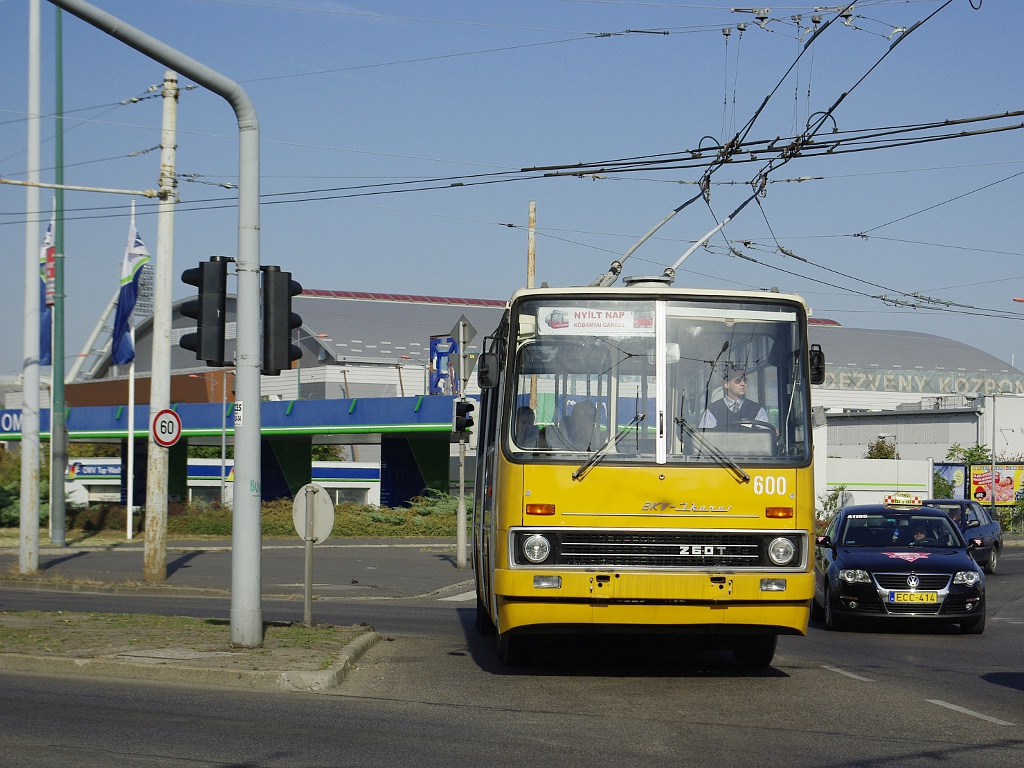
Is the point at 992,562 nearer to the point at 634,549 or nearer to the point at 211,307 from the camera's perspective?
the point at 634,549

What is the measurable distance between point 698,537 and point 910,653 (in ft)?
14.8

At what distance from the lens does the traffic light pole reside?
36.0 ft

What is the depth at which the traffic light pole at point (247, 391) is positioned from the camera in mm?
10984

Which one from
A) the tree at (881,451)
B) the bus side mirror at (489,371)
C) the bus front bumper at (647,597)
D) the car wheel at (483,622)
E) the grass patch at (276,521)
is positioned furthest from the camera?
the tree at (881,451)

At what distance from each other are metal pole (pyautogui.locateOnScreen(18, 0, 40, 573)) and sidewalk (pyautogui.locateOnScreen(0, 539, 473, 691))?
2.78 ft

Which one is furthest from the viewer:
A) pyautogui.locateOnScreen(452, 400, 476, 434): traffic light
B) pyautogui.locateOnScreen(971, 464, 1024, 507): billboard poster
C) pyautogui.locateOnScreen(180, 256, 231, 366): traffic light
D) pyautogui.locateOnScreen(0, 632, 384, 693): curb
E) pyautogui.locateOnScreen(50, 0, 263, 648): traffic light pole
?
pyautogui.locateOnScreen(971, 464, 1024, 507): billboard poster

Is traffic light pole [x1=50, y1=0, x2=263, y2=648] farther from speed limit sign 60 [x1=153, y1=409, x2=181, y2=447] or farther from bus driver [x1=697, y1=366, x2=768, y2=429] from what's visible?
speed limit sign 60 [x1=153, y1=409, x2=181, y2=447]

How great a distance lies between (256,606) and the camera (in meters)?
11.1

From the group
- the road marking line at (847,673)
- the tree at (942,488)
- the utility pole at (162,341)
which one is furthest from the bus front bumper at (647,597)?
the tree at (942,488)

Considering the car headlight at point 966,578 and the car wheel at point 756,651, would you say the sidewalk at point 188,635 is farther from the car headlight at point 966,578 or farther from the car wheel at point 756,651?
the car headlight at point 966,578

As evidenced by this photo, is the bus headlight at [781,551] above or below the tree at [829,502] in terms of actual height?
above

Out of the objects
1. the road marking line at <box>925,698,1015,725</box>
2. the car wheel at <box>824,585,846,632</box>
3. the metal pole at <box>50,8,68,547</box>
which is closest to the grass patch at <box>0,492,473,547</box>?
the metal pole at <box>50,8,68,547</box>

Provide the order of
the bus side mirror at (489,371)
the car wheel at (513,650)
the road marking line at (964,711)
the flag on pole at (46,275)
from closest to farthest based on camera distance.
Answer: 1. the road marking line at (964,711)
2. the bus side mirror at (489,371)
3. the car wheel at (513,650)
4. the flag on pole at (46,275)

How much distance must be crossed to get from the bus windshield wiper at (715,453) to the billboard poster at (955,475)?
43.3 m
